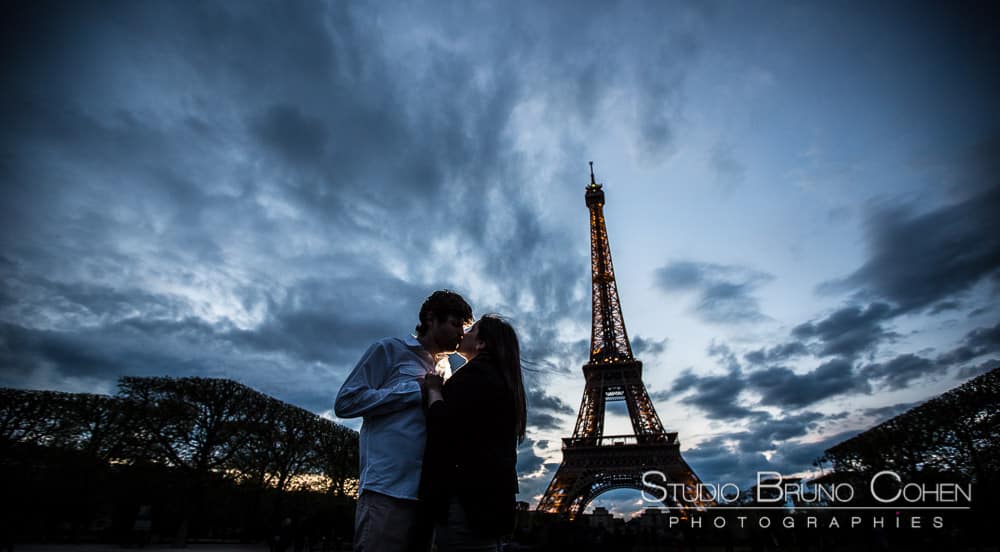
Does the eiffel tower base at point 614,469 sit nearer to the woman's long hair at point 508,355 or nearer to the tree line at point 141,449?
the tree line at point 141,449

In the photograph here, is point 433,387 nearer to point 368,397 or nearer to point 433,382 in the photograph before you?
point 433,382

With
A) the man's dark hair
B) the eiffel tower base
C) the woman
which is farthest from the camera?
the eiffel tower base

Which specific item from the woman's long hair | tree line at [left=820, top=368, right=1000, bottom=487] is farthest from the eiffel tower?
the woman's long hair

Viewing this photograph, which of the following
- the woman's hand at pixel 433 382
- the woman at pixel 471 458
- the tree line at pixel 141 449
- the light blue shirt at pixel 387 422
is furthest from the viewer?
the tree line at pixel 141 449

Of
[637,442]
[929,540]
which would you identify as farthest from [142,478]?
[929,540]

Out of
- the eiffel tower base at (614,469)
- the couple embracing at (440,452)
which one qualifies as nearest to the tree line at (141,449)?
the eiffel tower base at (614,469)

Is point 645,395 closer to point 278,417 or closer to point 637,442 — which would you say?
point 637,442

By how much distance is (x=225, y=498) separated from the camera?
24531mm

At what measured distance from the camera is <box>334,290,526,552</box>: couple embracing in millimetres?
1811

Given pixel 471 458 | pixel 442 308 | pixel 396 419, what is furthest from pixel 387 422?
pixel 442 308

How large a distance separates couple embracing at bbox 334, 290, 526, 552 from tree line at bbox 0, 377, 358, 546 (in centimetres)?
2204

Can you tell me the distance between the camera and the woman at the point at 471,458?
179cm

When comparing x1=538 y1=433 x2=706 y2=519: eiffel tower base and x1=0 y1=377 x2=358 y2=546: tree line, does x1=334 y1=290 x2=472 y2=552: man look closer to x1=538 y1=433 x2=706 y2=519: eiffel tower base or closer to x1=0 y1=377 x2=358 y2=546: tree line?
x1=0 y1=377 x2=358 y2=546: tree line

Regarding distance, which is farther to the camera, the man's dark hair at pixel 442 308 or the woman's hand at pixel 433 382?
the man's dark hair at pixel 442 308
